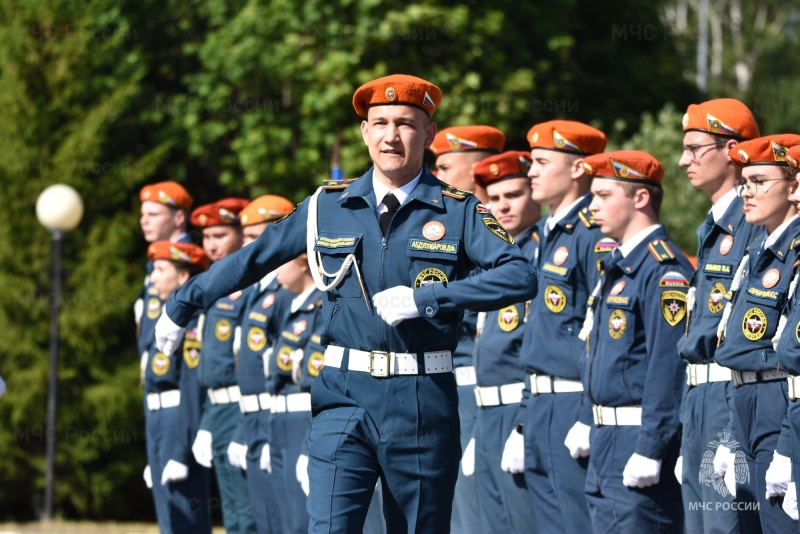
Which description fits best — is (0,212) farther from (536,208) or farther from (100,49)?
(536,208)

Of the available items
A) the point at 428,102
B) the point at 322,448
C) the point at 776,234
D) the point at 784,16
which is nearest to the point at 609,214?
the point at 776,234

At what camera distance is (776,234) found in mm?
6797

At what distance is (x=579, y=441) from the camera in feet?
25.8

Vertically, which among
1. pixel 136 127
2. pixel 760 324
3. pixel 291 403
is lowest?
pixel 291 403

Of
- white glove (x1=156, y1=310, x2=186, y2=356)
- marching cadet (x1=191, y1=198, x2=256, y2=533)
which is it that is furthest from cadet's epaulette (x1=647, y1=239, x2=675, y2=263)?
marching cadet (x1=191, y1=198, x2=256, y2=533)

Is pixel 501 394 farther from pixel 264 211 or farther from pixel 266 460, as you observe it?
pixel 264 211

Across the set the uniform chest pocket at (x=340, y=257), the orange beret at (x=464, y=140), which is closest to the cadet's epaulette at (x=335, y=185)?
the uniform chest pocket at (x=340, y=257)

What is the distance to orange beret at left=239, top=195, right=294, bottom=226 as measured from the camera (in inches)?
415

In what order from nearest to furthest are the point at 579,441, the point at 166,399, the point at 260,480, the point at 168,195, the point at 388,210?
1. the point at 388,210
2. the point at 579,441
3. the point at 260,480
4. the point at 166,399
5. the point at 168,195

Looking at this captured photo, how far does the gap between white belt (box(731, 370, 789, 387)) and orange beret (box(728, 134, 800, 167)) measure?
3.14 feet

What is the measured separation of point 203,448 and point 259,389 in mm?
683

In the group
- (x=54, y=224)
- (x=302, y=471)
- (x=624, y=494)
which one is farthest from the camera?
(x=54, y=224)

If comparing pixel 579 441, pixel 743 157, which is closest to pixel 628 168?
pixel 743 157

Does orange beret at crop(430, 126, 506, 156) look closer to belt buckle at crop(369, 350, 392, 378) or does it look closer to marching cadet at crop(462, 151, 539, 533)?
marching cadet at crop(462, 151, 539, 533)
